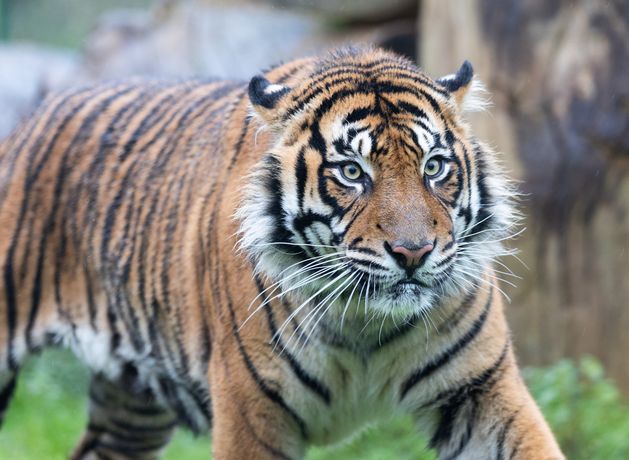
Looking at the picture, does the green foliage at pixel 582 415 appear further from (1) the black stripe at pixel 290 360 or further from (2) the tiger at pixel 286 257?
(1) the black stripe at pixel 290 360

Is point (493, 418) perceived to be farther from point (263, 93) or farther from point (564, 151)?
point (564, 151)

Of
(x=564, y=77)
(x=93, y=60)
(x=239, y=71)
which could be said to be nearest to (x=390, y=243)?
(x=564, y=77)

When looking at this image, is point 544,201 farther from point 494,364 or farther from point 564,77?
point 494,364

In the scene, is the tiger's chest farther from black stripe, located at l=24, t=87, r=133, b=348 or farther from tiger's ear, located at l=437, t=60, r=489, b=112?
black stripe, located at l=24, t=87, r=133, b=348

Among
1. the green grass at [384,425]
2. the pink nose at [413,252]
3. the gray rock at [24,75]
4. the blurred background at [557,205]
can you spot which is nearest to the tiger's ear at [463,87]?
the pink nose at [413,252]

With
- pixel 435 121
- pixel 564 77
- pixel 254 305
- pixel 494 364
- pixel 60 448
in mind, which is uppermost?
pixel 564 77

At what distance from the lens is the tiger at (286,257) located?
10.4 ft

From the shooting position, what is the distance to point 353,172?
125 inches

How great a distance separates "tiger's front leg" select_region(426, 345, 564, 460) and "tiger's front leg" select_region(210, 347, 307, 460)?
0.48 m

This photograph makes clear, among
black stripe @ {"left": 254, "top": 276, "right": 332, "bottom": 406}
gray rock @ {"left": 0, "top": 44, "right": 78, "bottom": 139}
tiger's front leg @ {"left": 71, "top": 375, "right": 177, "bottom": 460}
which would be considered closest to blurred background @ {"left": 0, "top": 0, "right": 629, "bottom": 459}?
tiger's front leg @ {"left": 71, "top": 375, "right": 177, "bottom": 460}

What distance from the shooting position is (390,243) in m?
3.02

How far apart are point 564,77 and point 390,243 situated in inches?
128

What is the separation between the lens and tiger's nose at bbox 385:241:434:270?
2.99m

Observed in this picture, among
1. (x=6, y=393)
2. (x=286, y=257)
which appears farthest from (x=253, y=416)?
(x=6, y=393)
